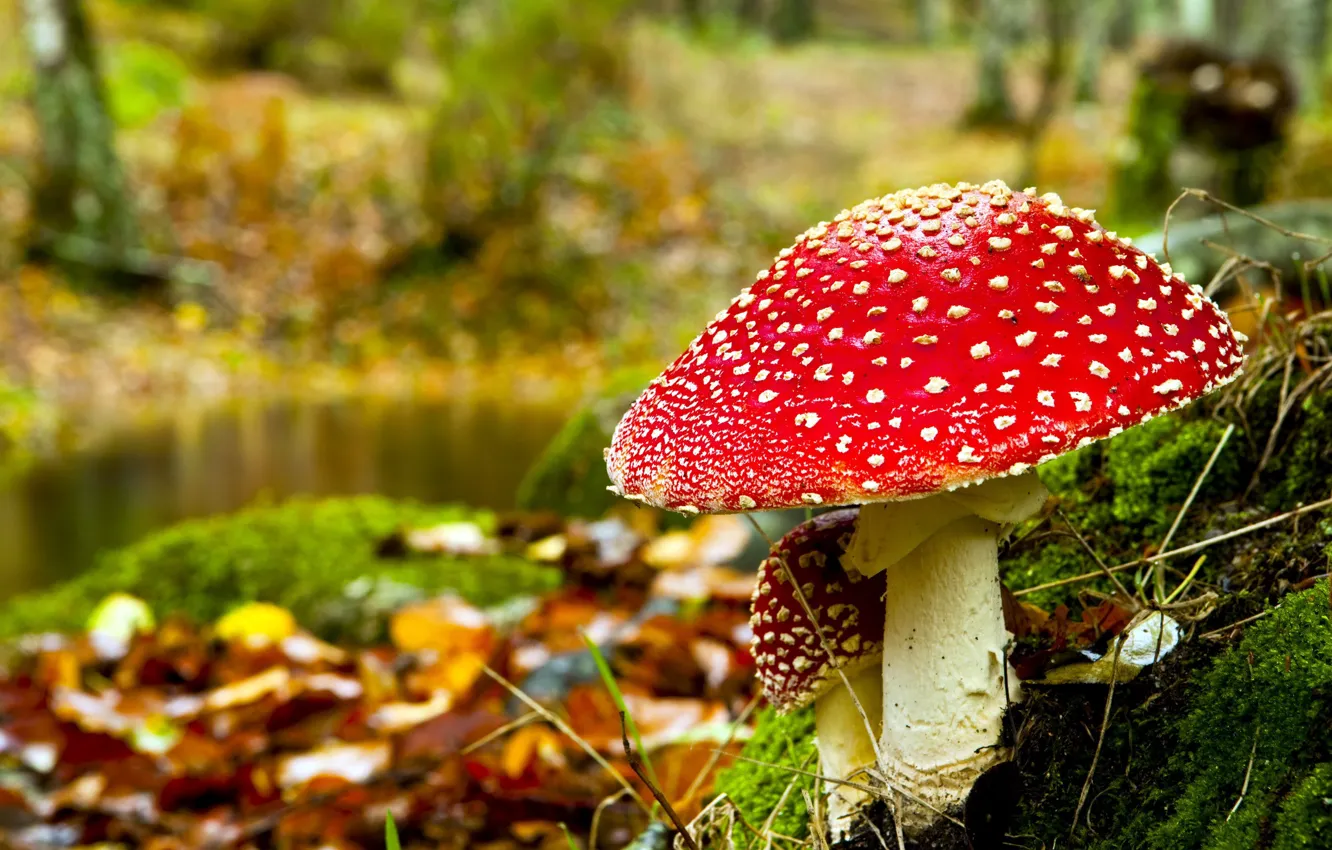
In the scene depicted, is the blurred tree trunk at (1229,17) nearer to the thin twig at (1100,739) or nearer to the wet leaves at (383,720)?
the wet leaves at (383,720)

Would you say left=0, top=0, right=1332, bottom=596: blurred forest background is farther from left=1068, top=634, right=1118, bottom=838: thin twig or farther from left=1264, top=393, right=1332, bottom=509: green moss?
left=1068, top=634, right=1118, bottom=838: thin twig

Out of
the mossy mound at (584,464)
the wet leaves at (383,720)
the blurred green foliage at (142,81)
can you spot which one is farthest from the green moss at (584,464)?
the blurred green foliage at (142,81)

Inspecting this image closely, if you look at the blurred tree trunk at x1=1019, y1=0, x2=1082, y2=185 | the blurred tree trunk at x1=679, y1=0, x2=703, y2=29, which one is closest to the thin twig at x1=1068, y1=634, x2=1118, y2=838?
the blurred tree trunk at x1=1019, y1=0, x2=1082, y2=185

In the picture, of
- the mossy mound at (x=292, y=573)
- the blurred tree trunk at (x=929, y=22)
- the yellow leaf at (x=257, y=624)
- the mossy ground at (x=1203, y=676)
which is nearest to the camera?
the mossy ground at (x=1203, y=676)

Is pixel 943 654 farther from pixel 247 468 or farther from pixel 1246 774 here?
pixel 247 468

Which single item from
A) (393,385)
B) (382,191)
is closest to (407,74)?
(382,191)
